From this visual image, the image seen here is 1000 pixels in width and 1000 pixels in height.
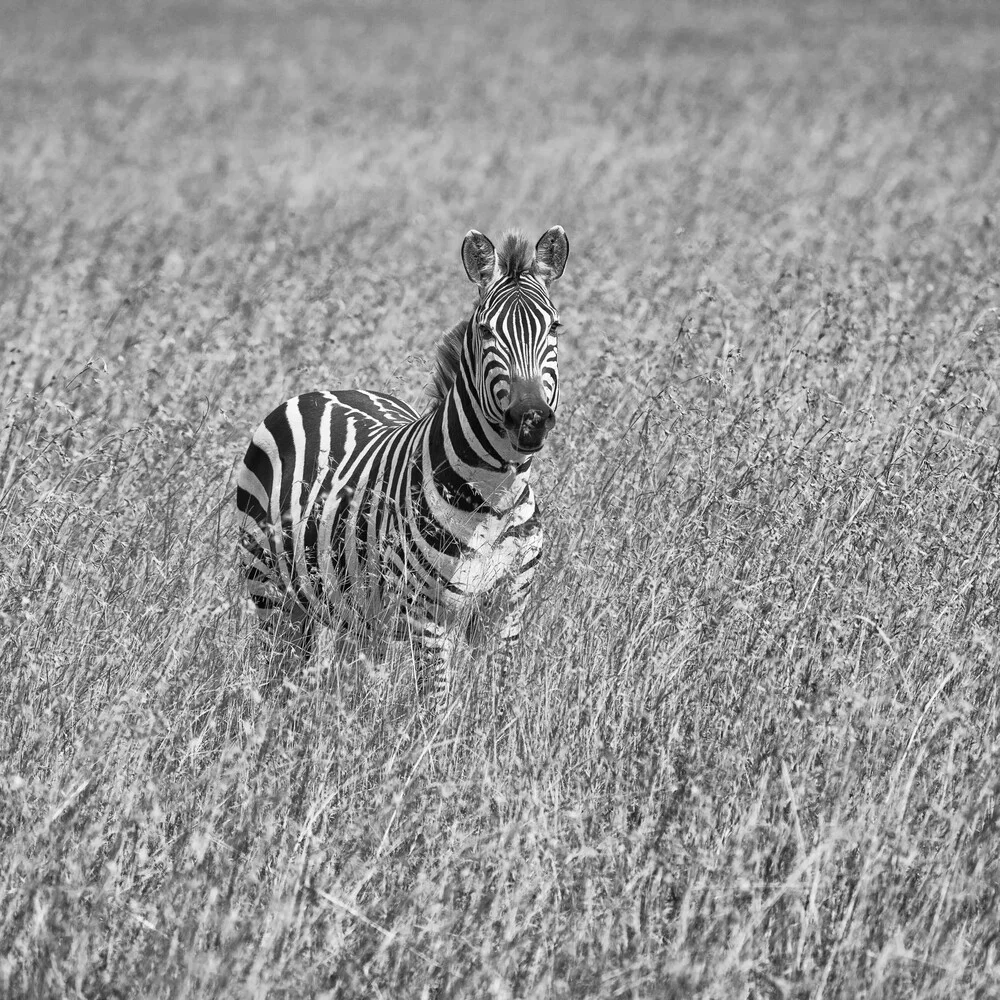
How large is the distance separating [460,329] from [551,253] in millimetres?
465

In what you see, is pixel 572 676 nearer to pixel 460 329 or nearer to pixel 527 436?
pixel 527 436

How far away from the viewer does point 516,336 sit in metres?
4.64

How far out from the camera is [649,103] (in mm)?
22500

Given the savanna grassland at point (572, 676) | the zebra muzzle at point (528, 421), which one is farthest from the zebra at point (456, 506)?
the savanna grassland at point (572, 676)

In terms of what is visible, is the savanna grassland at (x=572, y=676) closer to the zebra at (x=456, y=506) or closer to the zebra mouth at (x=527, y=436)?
the zebra at (x=456, y=506)

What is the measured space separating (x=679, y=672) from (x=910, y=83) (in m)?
22.1

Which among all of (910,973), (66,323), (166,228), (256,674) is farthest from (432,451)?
(166,228)

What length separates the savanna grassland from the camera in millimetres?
3449

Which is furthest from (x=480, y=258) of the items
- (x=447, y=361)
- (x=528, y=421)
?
(x=528, y=421)

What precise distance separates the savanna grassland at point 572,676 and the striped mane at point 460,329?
844 mm

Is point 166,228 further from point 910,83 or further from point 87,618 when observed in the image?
point 910,83

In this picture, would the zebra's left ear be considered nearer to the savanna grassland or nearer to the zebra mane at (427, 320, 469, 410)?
the zebra mane at (427, 320, 469, 410)

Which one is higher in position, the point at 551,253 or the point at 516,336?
the point at 551,253

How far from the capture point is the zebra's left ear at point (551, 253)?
203 inches
